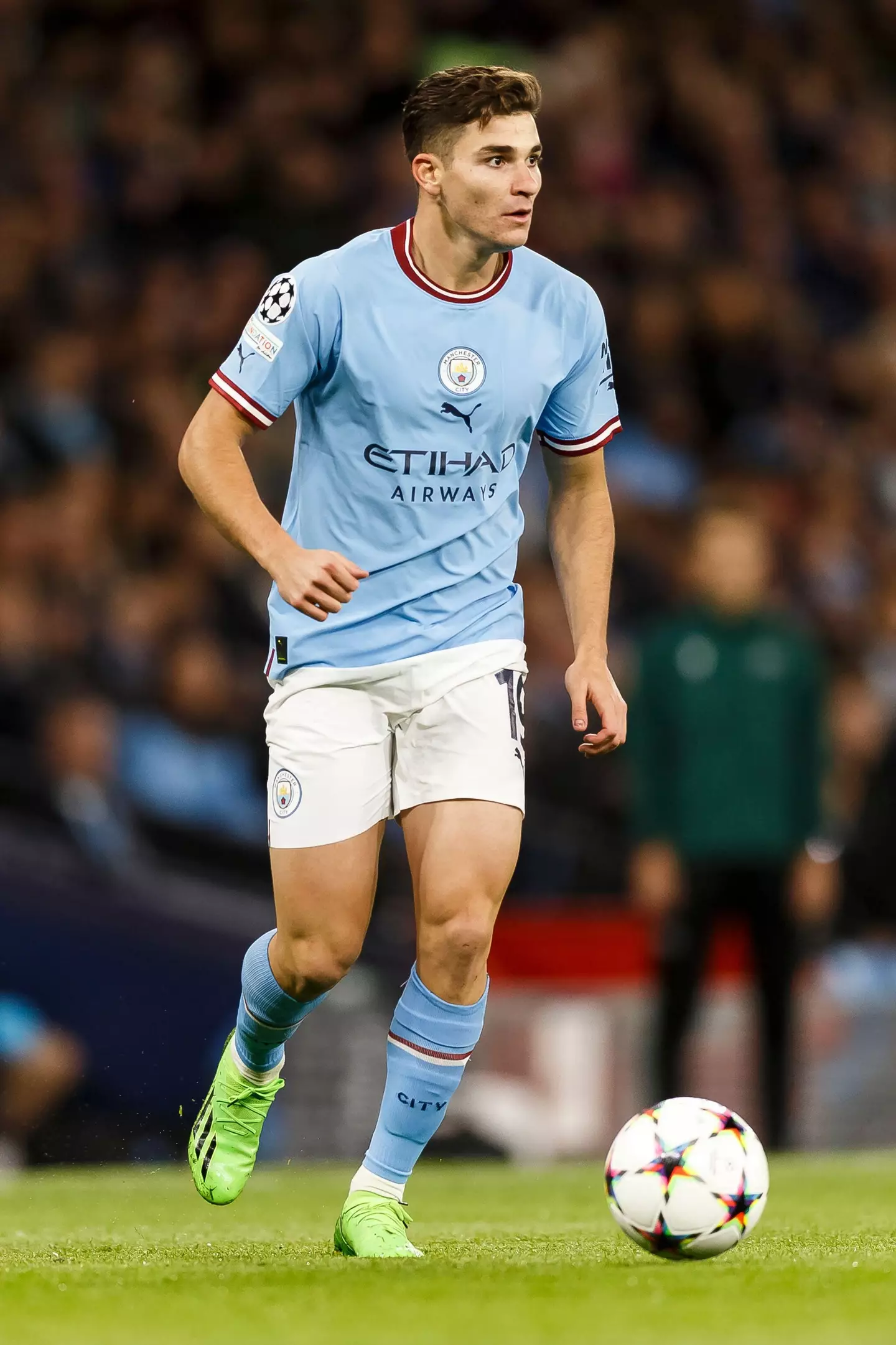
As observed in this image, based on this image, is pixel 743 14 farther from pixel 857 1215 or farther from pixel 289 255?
pixel 857 1215

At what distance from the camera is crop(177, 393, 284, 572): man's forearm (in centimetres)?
467

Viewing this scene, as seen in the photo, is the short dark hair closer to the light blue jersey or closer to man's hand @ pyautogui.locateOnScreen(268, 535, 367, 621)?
the light blue jersey

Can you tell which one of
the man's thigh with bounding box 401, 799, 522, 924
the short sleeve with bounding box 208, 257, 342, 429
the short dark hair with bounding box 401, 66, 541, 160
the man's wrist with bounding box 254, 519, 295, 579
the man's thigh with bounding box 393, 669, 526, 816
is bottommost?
the man's thigh with bounding box 401, 799, 522, 924

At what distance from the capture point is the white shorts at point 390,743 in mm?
4926

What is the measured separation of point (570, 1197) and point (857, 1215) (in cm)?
120

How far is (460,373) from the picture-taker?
499 cm

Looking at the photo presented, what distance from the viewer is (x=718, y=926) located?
891 centimetres

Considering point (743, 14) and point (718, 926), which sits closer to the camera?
point (718, 926)

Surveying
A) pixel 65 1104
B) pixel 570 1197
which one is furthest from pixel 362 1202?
pixel 65 1104

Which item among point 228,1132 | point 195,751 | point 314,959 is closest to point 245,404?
point 314,959

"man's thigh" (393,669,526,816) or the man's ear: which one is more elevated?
the man's ear

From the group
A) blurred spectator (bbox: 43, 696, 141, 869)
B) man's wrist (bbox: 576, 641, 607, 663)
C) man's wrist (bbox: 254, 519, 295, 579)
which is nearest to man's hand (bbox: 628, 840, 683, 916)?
blurred spectator (bbox: 43, 696, 141, 869)

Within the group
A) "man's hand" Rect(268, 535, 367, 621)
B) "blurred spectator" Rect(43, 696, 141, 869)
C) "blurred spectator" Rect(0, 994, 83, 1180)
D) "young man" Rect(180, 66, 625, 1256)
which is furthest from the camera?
"blurred spectator" Rect(43, 696, 141, 869)

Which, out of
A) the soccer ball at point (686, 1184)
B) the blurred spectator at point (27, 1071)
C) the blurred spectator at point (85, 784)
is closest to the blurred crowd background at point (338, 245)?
the blurred spectator at point (85, 784)
